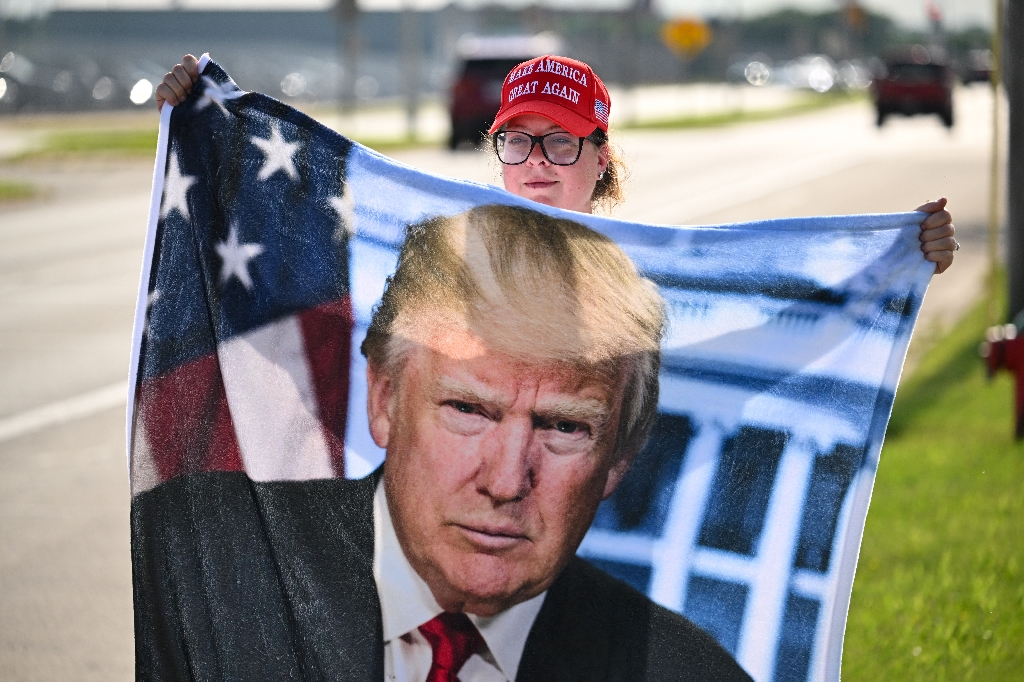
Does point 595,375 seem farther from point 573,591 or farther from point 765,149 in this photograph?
point 765,149

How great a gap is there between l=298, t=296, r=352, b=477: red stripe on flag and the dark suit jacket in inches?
4.9

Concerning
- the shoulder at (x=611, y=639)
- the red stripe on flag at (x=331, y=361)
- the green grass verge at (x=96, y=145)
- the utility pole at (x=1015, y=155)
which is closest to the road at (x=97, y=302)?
the red stripe on flag at (x=331, y=361)

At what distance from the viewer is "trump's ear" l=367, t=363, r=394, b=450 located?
10.4ft

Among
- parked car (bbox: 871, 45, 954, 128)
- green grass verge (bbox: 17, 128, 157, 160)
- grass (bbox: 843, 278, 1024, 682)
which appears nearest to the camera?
grass (bbox: 843, 278, 1024, 682)

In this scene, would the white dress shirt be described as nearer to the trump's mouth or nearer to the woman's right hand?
the trump's mouth

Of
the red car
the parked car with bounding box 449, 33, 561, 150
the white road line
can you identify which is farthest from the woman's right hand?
the red car

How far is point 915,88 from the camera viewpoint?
1576 inches

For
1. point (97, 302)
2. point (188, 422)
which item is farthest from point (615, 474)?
point (97, 302)

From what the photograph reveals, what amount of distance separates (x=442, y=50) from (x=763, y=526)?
302 feet

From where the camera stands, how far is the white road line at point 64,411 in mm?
8000

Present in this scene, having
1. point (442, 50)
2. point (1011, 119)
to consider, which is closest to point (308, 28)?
point (442, 50)

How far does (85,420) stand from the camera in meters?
8.27

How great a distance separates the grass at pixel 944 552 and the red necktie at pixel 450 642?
1.78 metres

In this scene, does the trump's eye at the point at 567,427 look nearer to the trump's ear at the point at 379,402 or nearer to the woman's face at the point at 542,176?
the trump's ear at the point at 379,402
